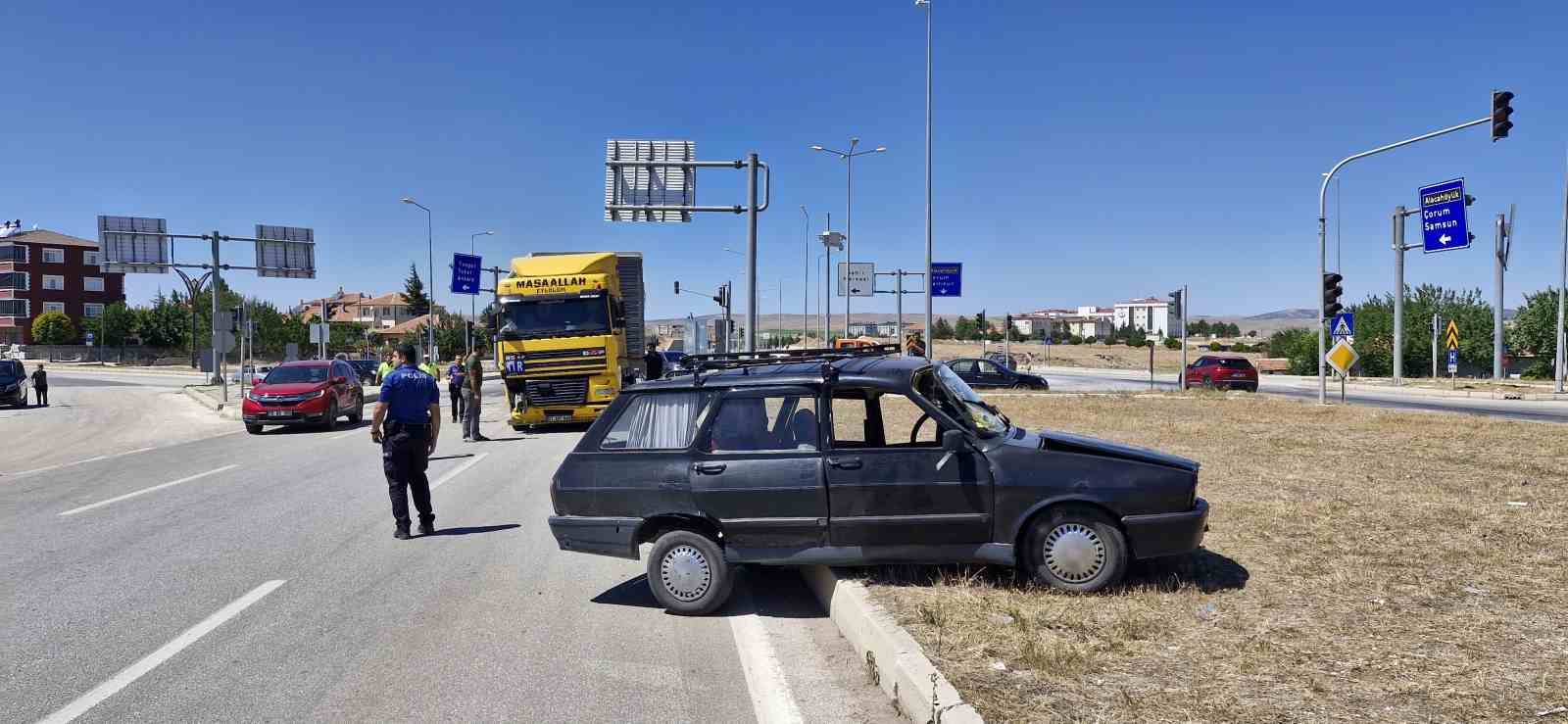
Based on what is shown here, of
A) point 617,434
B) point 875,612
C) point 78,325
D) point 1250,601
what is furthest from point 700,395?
point 78,325

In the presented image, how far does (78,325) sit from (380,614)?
104 m

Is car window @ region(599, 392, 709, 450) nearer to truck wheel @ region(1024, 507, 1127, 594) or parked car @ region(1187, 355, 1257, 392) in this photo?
truck wheel @ region(1024, 507, 1127, 594)

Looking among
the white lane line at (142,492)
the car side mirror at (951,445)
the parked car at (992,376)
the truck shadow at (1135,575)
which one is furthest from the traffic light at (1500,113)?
the white lane line at (142,492)

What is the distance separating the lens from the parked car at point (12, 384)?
112 ft

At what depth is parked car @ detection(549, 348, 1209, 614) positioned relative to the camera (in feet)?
19.8

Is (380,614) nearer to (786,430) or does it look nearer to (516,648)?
(516,648)

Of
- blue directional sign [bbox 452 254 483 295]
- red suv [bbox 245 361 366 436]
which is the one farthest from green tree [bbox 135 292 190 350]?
red suv [bbox 245 361 366 436]

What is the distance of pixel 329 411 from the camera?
22516mm

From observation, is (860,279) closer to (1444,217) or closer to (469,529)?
(1444,217)

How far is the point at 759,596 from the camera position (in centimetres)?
684

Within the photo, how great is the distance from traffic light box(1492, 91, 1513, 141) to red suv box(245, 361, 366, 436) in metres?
25.0

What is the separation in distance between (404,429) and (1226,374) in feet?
106

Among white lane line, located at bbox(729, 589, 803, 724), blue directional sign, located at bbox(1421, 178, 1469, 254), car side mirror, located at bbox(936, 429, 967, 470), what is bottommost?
white lane line, located at bbox(729, 589, 803, 724)

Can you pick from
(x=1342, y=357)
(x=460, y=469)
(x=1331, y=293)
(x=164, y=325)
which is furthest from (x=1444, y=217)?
(x=164, y=325)
